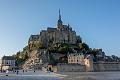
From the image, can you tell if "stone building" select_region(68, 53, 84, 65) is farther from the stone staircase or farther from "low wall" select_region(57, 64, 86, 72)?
the stone staircase

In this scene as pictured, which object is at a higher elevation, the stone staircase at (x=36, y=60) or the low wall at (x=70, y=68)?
the stone staircase at (x=36, y=60)

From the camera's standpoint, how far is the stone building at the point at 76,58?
79581 millimetres

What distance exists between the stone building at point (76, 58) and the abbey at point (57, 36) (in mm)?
12887

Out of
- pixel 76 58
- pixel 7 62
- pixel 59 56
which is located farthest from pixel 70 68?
pixel 7 62

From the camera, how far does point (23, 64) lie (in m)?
85.4

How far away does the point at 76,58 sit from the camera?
80.8m

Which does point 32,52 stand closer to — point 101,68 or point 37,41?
point 37,41

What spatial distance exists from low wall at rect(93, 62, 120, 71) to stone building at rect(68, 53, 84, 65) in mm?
4453

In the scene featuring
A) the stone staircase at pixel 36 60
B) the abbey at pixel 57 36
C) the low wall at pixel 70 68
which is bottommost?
the low wall at pixel 70 68

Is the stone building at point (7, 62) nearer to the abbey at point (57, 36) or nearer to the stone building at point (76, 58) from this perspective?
the abbey at point (57, 36)

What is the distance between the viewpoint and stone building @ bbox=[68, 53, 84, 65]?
261 feet

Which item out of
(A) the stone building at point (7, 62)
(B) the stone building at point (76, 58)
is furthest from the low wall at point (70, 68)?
(A) the stone building at point (7, 62)

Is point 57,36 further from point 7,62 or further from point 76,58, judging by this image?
point 7,62

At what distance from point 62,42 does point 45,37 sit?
6312 mm
